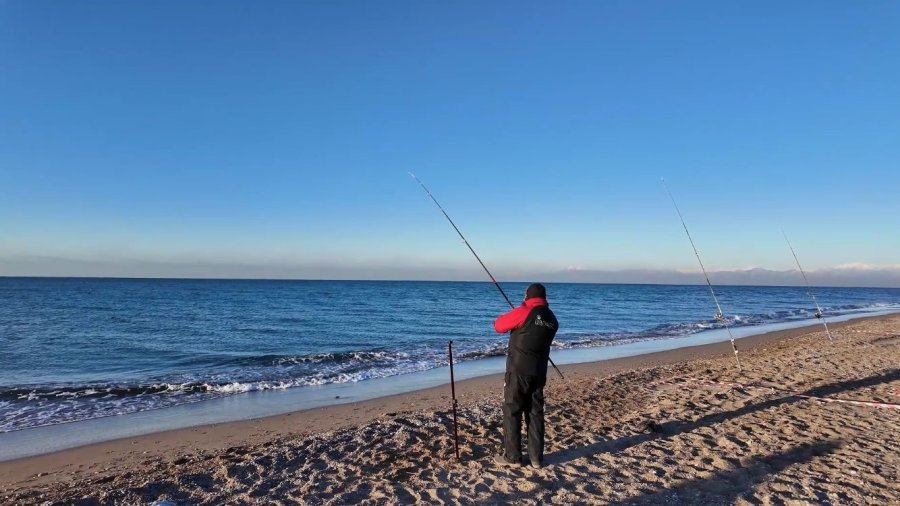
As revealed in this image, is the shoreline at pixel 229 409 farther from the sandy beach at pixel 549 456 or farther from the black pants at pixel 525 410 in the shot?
the black pants at pixel 525 410

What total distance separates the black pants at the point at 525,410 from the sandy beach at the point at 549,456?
259mm

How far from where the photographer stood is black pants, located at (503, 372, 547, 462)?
5445 mm

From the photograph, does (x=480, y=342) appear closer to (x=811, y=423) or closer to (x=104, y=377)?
(x=104, y=377)

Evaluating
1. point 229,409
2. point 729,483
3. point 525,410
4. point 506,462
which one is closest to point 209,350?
point 229,409

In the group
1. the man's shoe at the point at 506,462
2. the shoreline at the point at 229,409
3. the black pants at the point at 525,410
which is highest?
the black pants at the point at 525,410

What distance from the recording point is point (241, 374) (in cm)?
1341

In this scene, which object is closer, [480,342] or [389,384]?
[389,384]

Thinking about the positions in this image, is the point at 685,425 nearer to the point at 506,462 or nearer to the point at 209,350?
the point at 506,462

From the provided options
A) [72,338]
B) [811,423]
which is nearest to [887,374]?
[811,423]

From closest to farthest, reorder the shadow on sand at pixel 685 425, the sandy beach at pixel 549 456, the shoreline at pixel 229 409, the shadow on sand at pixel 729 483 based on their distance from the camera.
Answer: the shadow on sand at pixel 729 483, the sandy beach at pixel 549 456, the shadow on sand at pixel 685 425, the shoreline at pixel 229 409

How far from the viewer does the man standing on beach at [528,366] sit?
17.6ft

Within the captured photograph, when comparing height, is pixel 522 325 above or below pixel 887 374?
above

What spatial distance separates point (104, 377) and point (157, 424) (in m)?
5.62

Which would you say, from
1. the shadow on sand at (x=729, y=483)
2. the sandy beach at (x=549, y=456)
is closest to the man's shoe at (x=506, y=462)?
the sandy beach at (x=549, y=456)
